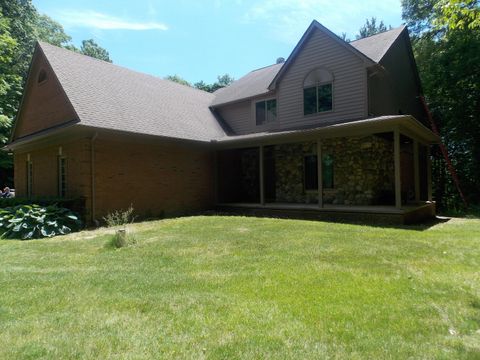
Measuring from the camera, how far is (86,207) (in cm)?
1088

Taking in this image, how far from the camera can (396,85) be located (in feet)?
49.7

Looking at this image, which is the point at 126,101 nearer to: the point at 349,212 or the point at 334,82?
the point at 334,82

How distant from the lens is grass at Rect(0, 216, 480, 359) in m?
2.95

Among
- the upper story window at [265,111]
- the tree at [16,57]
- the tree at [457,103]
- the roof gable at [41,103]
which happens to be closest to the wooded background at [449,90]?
the tree at [457,103]

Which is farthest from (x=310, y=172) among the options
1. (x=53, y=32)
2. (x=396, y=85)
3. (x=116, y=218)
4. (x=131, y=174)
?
(x=53, y=32)

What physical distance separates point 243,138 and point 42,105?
8233mm

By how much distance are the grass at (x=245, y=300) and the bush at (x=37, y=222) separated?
1897mm

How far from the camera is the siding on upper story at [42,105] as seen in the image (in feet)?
41.3

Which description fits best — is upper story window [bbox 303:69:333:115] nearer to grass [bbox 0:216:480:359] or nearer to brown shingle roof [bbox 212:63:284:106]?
brown shingle roof [bbox 212:63:284:106]

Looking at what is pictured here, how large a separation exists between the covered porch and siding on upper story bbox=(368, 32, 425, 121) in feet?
4.54

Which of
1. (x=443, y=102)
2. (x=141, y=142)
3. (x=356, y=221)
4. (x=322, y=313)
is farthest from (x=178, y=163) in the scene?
(x=443, y=102)

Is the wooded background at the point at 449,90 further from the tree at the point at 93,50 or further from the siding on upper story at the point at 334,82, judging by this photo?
the tree at the point at 93,50

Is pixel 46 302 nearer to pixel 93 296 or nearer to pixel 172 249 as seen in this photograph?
pixel 93 296

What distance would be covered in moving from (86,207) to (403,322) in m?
9.94
